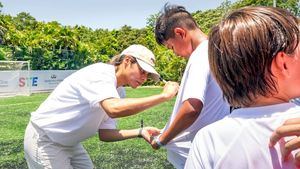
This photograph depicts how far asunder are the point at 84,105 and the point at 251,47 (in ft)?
6.21

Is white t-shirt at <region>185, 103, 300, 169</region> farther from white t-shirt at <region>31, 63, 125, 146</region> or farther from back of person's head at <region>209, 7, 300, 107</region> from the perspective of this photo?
white t-shirt at <region>31, 63, 125, 146</region>

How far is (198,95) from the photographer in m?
2.43

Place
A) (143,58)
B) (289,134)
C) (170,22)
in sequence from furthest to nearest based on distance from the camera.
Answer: (143,58)
(170,22)
(289,134)

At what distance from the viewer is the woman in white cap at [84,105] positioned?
2830mm

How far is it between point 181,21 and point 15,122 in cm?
1003

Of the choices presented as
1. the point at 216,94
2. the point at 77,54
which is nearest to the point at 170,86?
the point at 216,94

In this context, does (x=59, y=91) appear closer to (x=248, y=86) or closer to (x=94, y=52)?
(x=248, y=86)

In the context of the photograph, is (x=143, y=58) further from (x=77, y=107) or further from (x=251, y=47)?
(x=251, y=47)

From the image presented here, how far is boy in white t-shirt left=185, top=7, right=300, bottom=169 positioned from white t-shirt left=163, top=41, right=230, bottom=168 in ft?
3.80

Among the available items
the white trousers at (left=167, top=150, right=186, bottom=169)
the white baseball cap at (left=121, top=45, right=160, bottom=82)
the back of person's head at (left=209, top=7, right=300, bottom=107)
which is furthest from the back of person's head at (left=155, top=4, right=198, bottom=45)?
the back of person's head at (left=209, top=7, right=300, bottom=107)

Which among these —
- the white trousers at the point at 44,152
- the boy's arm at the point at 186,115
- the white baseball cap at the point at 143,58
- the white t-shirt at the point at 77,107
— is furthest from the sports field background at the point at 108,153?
the boy's arm at the point at 186,115

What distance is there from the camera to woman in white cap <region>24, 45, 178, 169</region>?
283 centimetres

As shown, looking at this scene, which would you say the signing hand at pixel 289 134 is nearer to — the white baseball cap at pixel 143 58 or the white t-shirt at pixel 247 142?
the white t-shirt at pixel 247 142

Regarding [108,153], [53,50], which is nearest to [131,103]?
[108,153]
